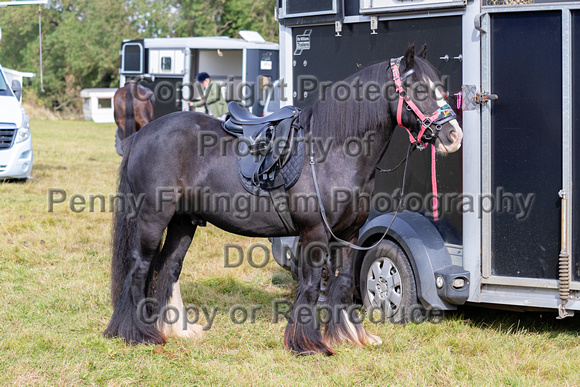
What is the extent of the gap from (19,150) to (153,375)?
9069 mm

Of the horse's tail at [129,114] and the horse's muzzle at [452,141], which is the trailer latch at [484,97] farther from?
the horse's tail at [129,114]

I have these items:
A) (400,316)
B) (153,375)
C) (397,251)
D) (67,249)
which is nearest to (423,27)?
(397,251)

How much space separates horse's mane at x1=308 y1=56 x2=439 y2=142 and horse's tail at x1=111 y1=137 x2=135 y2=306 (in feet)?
5.19

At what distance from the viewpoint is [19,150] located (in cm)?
1226

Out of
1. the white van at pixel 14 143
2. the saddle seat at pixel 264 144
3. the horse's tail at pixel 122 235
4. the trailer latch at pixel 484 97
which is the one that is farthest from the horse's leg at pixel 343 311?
the white van at pixel 14 143

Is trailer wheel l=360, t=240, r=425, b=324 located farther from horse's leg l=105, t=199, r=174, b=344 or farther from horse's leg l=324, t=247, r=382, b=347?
horse's leg l=105, t=199, r=174, b=344

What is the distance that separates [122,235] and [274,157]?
1.41 m

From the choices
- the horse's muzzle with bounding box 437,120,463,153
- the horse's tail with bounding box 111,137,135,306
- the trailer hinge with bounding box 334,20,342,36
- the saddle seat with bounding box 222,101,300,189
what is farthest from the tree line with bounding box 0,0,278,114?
the horse's muzzle with bounding box 437,120,463,153

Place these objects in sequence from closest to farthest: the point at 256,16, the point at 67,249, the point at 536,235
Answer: the point at 536,235 < the point at 67,249 < the point at 256,16

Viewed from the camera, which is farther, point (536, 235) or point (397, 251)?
point (397, 251)

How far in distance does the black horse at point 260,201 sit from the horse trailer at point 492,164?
501 mm

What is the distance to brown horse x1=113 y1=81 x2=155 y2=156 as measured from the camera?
1211 centimetres

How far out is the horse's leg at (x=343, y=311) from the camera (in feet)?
16.1

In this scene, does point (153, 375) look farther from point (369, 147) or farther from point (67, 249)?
point (67, 249)
